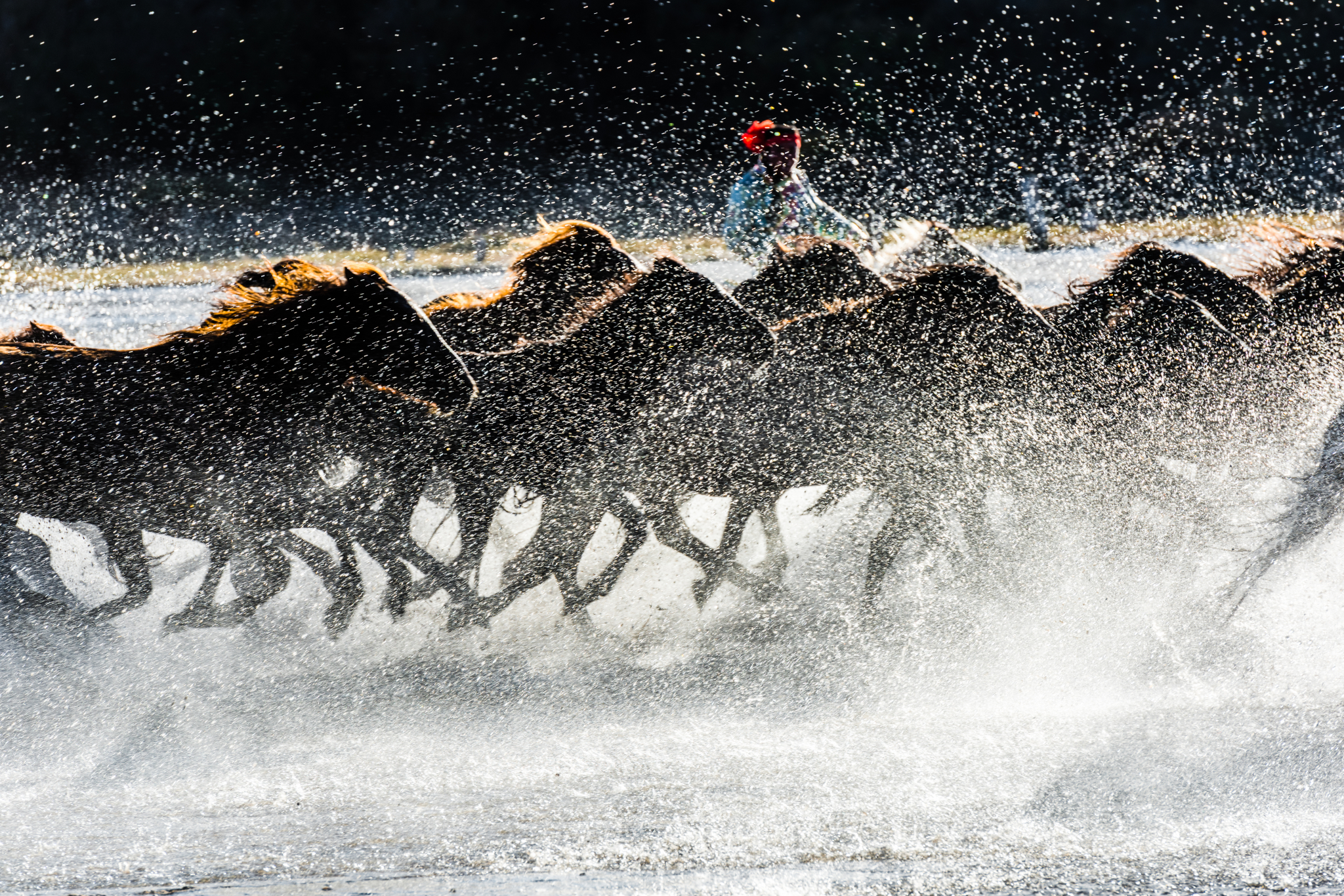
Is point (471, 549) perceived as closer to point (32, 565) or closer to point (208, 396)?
point (208, 396)

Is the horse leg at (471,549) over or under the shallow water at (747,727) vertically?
over

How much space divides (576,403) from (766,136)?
78.5 inches

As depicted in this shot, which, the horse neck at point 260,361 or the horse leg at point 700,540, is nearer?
the horse neck at point 260,361

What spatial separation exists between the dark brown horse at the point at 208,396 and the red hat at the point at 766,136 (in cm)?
211

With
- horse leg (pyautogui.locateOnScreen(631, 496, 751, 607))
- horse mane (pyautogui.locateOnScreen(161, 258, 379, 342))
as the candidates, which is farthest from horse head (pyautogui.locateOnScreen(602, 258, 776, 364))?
horse mane (pyautogui.locateOnScreen(161, 258, 379, 342))

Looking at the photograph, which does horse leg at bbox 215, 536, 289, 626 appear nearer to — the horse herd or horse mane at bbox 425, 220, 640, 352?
the horse herd

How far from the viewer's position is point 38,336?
118 inches

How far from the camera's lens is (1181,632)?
3393mm

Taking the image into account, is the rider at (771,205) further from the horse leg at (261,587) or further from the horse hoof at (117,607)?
the horse hoof at (117,607)

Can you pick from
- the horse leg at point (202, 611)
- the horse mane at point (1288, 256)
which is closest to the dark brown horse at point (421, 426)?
the horse leg at point (202, 611)

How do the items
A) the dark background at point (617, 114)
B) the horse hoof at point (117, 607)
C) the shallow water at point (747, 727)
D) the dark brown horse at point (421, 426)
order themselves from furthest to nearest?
the dark background at point (617, 114) → the horse hoof at point (117, 607) → the dark brown horse at point (421, 426) → the shallow water at point (747, 727)

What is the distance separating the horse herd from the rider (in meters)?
1.10

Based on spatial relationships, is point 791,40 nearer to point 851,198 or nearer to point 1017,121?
point 851,198

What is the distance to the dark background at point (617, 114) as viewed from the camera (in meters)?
15.4
